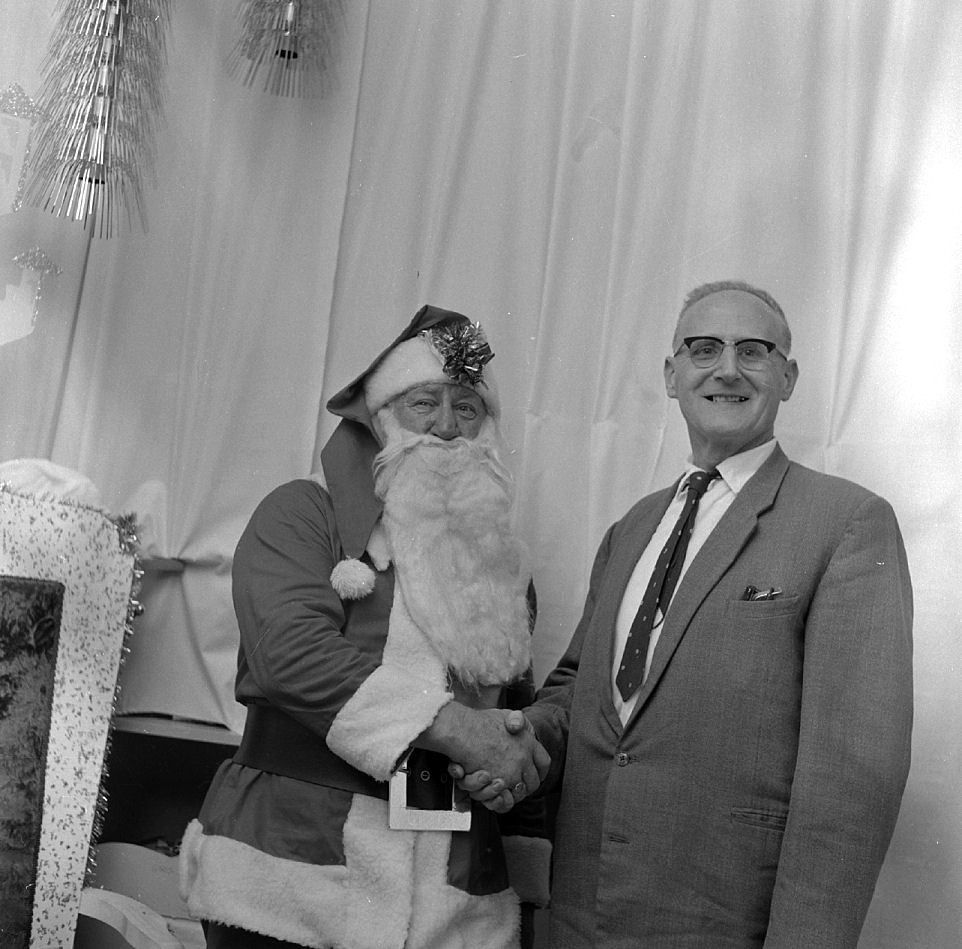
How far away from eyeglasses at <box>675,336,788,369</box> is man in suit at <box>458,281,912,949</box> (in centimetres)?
6

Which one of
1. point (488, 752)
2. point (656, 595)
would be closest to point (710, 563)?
point (656, 595)

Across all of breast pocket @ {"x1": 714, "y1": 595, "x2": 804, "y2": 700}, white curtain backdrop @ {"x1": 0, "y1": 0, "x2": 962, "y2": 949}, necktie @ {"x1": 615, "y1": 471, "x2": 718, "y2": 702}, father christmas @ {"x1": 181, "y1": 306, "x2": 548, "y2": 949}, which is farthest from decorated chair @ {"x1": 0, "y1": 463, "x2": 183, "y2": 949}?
breast pocket @ {"x1": 714, "y1": 595, "x2": 804, "y2": 700}

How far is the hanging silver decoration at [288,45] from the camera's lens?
11.2 ft

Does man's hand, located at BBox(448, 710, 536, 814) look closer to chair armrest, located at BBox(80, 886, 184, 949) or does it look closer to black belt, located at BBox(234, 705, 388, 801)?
black belt, located at BBox(234, 705, 388, 801)

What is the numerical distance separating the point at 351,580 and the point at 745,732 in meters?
0.80

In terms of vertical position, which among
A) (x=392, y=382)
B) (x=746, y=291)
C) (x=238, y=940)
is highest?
(x=746, y=291)

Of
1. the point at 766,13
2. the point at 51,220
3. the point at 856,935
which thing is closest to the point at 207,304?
the point at 51,220

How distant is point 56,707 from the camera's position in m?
3.02

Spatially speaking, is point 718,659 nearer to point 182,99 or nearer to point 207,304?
point 207,304

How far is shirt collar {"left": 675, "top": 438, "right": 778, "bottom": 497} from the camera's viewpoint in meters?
2.54

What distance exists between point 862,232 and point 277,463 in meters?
1.59

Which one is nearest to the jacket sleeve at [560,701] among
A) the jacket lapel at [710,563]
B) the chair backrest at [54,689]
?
the jacket lapel at [710,563]

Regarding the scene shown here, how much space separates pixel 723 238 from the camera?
322 centimetres

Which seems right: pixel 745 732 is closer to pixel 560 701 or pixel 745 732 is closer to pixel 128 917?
pixel 560 701
